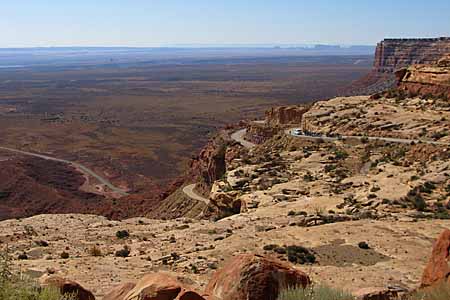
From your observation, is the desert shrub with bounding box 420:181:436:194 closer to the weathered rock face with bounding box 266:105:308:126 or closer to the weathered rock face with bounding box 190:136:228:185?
the weathered rock face with bounding box 190:136:228:185

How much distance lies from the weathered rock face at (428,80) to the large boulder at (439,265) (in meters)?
40.2

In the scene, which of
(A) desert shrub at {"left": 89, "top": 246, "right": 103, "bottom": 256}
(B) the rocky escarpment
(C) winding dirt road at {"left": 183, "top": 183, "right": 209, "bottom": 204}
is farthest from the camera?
(B) the rocky escarpment

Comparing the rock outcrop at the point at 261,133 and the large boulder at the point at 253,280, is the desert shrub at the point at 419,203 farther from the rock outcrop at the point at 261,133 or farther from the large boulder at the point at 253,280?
the rock outcrop at the point at 261,133

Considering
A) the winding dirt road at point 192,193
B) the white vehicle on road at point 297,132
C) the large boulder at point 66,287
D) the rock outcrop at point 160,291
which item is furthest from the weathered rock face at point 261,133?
the rock outcrop at point 160,291

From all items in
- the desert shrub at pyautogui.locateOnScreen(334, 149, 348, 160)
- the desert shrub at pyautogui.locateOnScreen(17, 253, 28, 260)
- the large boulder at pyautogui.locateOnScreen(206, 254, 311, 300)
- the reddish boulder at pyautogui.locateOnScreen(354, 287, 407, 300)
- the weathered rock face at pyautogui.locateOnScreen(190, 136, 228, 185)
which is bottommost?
Answer: the weathered rock face at pyautogui.locateOnScreen(190, 136, 228, 185)

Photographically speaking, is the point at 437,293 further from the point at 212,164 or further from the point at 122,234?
the point at 212,164

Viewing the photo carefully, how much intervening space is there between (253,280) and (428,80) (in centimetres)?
4624

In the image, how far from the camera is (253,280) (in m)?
10.3

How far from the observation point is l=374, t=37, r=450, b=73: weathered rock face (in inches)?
4742

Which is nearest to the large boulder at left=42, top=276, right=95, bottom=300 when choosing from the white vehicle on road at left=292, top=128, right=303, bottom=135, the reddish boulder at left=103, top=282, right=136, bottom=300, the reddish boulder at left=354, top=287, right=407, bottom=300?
the reddish boulder at left=103, top=282, right=136, bottom=300

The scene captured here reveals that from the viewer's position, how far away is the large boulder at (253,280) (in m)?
10.2

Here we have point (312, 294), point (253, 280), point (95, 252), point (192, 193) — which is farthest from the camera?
point (192, 193)

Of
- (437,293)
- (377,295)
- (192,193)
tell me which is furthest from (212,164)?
(437,293)

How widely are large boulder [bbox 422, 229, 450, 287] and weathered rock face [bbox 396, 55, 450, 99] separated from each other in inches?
1582
